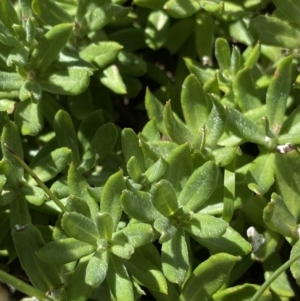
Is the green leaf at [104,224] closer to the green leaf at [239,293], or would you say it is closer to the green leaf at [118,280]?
the green leaf at [118,280]

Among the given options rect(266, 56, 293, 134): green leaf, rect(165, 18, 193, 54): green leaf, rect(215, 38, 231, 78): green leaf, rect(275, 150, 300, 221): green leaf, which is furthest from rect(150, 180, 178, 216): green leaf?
rect(165, 18, 193, 54): green leaf

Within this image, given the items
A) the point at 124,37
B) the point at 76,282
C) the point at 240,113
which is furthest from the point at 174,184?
the point at 124,37

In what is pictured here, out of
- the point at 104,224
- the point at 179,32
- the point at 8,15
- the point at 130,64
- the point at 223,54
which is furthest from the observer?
the point at 179,32

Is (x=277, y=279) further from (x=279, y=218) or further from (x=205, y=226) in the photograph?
(x=205, y=226)

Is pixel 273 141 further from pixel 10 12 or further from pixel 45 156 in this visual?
pixel 10 12

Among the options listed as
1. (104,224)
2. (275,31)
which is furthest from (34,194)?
(275,31)

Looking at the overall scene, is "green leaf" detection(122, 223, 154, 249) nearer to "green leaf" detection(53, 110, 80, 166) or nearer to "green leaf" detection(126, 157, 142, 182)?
"green leaf" detection(126, 157, 142, 182)
